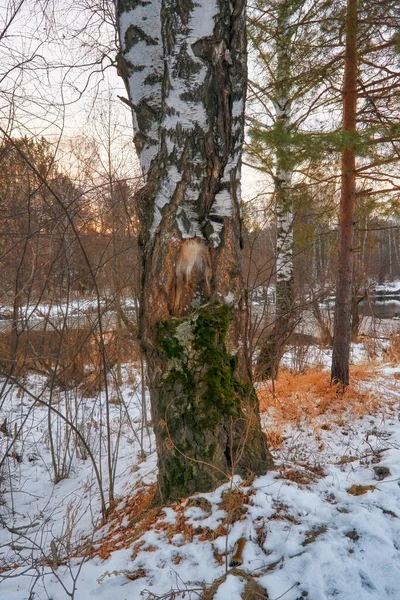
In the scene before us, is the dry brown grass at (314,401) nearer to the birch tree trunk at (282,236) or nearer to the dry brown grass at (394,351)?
the birch tree trunk at (282,236)

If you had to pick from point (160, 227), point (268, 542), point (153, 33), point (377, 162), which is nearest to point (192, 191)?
point (160, 227)

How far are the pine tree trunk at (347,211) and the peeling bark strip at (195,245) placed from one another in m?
2.28

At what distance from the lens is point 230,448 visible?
189cm

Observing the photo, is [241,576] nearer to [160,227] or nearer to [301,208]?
[160,227]

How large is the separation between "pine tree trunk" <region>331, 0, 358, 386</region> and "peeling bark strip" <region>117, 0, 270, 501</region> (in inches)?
89.9

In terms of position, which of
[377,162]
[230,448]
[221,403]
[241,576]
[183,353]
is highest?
[377,162]

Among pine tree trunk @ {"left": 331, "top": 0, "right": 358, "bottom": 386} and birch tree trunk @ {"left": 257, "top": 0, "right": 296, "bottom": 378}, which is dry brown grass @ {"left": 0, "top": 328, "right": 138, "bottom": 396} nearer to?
birch tree trunk @ {"left": 257, "top": 0, "right": 296, "bottom": 378}

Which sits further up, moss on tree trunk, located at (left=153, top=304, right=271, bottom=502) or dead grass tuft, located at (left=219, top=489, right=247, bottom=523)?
moss on tree trunk, located at (left=153, top=304, right=271, bottom=502)

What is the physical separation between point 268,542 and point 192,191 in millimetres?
1666

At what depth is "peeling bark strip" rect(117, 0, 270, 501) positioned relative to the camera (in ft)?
6.03

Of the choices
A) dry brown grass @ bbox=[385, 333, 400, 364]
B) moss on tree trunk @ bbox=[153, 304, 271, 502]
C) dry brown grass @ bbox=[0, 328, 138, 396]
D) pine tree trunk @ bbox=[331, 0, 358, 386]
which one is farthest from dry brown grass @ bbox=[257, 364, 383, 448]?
dry brown grass @ bbox=[385, 333, 400, 364]

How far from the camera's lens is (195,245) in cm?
190

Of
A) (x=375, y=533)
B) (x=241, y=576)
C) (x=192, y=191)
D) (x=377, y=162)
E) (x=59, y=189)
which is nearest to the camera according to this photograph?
(x=241, y=576)

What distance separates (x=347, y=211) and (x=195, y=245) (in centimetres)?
298
